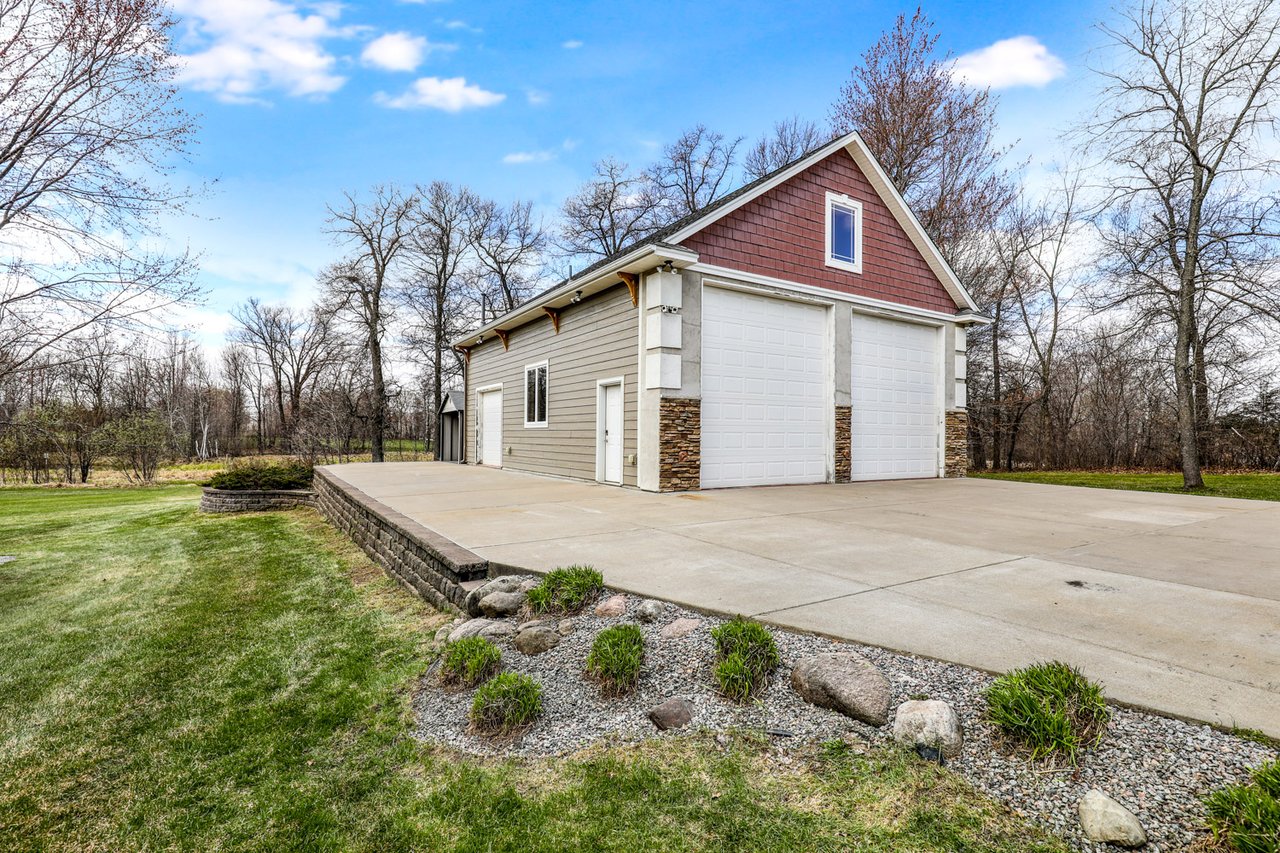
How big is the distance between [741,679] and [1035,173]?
62.4 ft

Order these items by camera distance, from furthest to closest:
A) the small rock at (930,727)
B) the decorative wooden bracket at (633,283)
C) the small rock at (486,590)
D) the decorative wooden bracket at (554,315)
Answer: the decorative wooden bracket at (554,315) < the decorative wooden bracket at (633,283) < the small rock at (486,590) < the small rock at (930,727)

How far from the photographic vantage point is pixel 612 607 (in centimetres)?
321

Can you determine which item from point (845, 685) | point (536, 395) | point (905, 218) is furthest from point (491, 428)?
point (845, 685)

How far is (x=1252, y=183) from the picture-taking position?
1009cm

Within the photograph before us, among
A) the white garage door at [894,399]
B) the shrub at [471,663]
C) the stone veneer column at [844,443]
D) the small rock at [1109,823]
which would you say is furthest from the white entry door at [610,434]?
the small rock at [1109,823]

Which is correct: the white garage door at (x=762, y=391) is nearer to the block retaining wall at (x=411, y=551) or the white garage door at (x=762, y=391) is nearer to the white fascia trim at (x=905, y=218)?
the white fascia trim at (x=905, y=218)

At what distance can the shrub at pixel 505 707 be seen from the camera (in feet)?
7.94

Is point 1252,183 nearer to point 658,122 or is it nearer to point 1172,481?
point 1172,481

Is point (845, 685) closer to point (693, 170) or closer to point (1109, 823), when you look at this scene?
point (1109, 823)

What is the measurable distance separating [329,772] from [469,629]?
1108 millimetres

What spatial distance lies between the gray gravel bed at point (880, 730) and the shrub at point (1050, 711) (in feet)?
0.18

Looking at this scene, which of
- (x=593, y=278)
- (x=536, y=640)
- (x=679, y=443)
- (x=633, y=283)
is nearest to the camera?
(x=536, y=640)

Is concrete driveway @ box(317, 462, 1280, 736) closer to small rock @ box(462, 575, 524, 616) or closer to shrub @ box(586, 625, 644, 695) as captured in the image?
small rock @ box(462, 575, 524, 616)

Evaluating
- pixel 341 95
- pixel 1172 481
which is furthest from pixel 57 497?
pixel 1172 481
